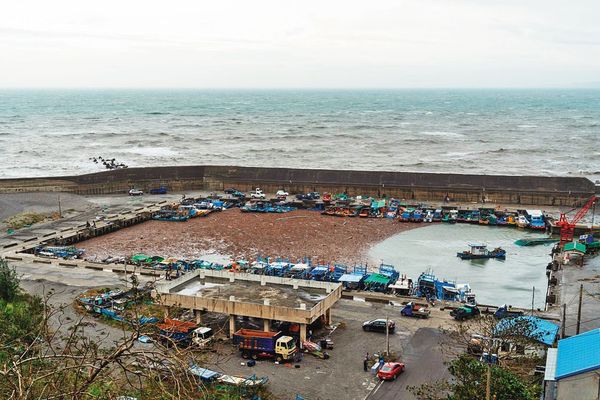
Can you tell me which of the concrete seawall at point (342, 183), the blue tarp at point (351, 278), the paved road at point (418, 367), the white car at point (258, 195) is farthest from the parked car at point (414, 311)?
the white car at point (258, 195)

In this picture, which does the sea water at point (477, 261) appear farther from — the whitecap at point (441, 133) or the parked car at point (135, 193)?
the whitecap at point (441, 133)

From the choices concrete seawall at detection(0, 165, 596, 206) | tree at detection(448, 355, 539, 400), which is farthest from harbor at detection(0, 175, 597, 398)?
tree at detection(448, 355, 539, 400)

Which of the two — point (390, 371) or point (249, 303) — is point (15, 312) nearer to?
point (249, 303)

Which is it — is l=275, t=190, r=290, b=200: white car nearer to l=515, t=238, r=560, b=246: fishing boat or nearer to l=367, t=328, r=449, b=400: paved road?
l=515, t=238, r=560, b=246: fishing boat

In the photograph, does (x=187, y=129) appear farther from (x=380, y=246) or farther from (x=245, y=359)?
(x=245, y=359)

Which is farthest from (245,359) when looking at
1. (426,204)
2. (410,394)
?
(426,204)

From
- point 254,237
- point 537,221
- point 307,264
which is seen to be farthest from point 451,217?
point 307,264

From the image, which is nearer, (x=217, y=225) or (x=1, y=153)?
(x=217, y=225)
